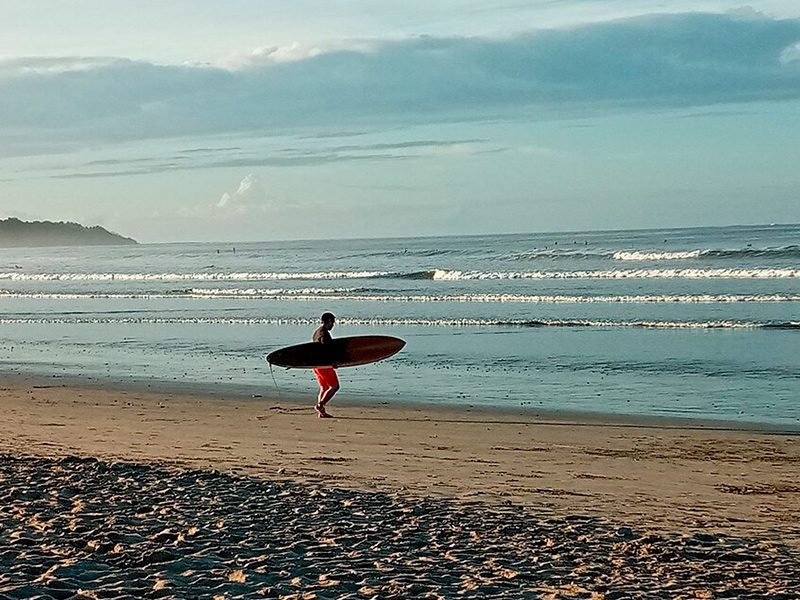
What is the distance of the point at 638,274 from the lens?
155ft

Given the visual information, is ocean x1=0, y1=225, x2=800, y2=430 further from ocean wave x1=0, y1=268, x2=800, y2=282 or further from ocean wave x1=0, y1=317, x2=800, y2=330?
ocean wave x1=0, y1=268, x2=800, y2=282

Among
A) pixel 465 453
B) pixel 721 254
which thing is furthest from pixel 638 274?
pixel 465 453

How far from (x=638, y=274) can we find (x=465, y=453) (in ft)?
122

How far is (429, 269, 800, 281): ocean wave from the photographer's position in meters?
44.0

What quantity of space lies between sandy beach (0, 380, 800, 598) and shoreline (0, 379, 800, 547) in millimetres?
41

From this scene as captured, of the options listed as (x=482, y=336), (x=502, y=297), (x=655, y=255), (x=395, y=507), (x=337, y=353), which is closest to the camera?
(x=395, y=507)

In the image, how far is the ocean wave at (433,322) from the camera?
24953 millimetres

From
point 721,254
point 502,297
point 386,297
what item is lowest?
point 502,297

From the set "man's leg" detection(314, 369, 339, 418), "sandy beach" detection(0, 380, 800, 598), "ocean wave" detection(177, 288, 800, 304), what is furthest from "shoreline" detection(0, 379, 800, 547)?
"ocean wave" detection(177, 288, 800, 304)

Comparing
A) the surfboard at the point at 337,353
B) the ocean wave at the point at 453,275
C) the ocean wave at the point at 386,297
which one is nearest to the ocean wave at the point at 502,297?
the ocean wave at the point at 386,297

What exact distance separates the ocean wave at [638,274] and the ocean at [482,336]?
5.6 inches

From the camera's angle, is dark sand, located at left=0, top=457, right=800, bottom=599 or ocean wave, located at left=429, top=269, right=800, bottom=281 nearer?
dark sand, located at left=0, top=457, right=800, bottom=599

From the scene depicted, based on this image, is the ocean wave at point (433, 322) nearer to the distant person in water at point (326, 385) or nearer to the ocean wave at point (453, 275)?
the distant person in water at point (326, 385)

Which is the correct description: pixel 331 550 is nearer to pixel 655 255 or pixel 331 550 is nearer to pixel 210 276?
pixel 210 276
